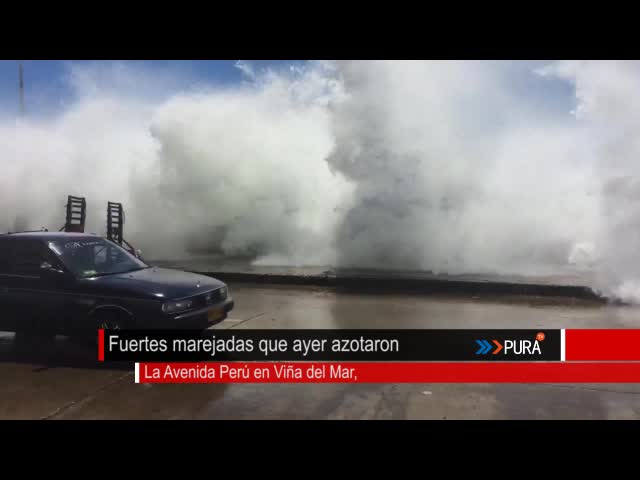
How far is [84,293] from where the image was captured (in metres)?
5.02

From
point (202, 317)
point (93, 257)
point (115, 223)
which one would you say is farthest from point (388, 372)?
point (115, 223)

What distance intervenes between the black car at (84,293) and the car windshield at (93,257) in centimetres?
1

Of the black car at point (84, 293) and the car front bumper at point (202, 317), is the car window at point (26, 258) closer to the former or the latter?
the black car at point (84, 293)

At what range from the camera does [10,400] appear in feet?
13.1

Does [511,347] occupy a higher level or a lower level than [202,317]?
lower

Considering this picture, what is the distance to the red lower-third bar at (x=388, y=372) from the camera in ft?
14.8

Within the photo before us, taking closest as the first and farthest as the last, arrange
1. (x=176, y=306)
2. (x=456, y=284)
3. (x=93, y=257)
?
(x=176, y=306) → (x=93, y=257) → (x=456, y=284)

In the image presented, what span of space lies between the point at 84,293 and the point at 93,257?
2.44ft

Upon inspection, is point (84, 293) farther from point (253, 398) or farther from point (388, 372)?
point (388, 372)

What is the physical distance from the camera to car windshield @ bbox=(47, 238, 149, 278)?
532 cm

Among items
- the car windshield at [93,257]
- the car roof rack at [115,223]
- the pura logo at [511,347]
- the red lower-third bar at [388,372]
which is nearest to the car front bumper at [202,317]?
the red lower-third bar at [388,372]

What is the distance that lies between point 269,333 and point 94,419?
2.56 m
